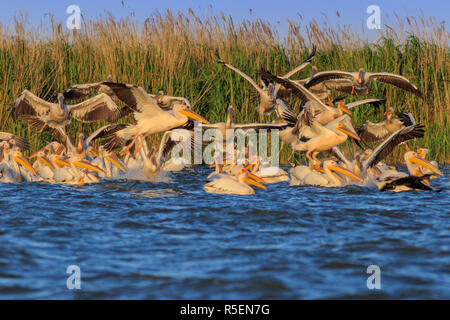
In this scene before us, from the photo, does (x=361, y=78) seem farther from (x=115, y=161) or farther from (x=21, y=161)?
(x=21, y=161)

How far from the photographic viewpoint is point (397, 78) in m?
12.7

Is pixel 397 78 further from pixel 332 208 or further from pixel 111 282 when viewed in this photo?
pixel 111 282

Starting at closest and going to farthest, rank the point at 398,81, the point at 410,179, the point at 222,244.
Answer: the point at 222,244 < the point at 410,179 < the point at 398,81

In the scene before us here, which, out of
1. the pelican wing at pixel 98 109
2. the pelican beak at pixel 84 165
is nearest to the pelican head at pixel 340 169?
the pelican beak at pixel 84 165

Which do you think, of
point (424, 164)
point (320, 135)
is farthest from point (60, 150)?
point (424, 164)

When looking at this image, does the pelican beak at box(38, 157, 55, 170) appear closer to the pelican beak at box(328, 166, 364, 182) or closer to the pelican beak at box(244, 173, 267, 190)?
the pelican beak at box(244, 173, 267, 190)

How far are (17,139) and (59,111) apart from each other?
1.05 meters

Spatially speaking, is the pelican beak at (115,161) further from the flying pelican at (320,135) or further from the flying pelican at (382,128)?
the flying pelican at (382,128)

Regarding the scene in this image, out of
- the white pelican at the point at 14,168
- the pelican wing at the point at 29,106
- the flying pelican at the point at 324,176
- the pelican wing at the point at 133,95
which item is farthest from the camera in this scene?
the pelican wing at the point at 29,106

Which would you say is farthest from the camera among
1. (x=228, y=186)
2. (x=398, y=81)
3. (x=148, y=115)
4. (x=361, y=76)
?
(x=398, y=81)

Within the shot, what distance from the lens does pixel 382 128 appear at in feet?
42.6

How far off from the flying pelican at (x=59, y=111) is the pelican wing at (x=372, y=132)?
446cm

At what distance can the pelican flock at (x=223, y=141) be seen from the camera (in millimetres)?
10820
